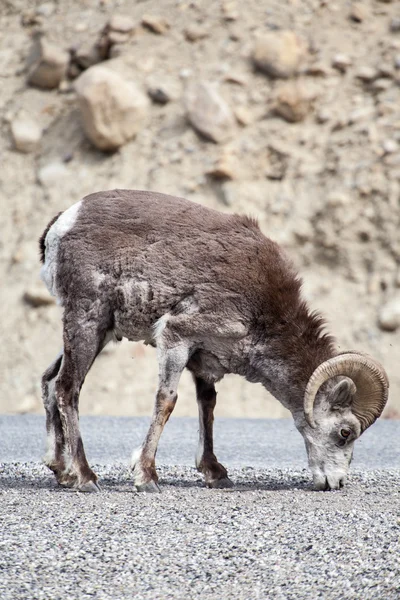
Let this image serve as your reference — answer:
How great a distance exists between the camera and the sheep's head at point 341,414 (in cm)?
751

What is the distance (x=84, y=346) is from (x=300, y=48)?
14982 mm

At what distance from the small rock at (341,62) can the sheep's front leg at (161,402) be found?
14978 millimetres

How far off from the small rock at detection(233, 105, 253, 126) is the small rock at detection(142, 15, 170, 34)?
358 cm

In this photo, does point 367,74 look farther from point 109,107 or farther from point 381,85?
point 109,107

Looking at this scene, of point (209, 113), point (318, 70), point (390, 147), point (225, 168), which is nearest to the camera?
point (390, 147)

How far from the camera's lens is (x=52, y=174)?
21422mm

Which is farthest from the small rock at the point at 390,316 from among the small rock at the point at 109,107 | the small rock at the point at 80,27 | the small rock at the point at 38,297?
the small rock at the point at 80,27

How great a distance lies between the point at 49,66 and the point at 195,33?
3798 mm

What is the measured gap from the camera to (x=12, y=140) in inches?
885

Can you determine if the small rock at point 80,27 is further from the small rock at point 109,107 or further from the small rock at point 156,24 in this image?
the small rock at point 109,107

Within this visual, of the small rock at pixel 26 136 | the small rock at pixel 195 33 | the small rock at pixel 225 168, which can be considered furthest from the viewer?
the small rock at pixel 195 33

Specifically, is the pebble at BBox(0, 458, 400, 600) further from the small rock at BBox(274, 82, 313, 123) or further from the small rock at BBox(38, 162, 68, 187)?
the small rock at BBox(38, 162, 68, 187)

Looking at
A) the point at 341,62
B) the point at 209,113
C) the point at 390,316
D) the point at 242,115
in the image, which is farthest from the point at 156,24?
the point at 390,316

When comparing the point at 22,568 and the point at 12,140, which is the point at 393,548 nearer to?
the point at 22,568
